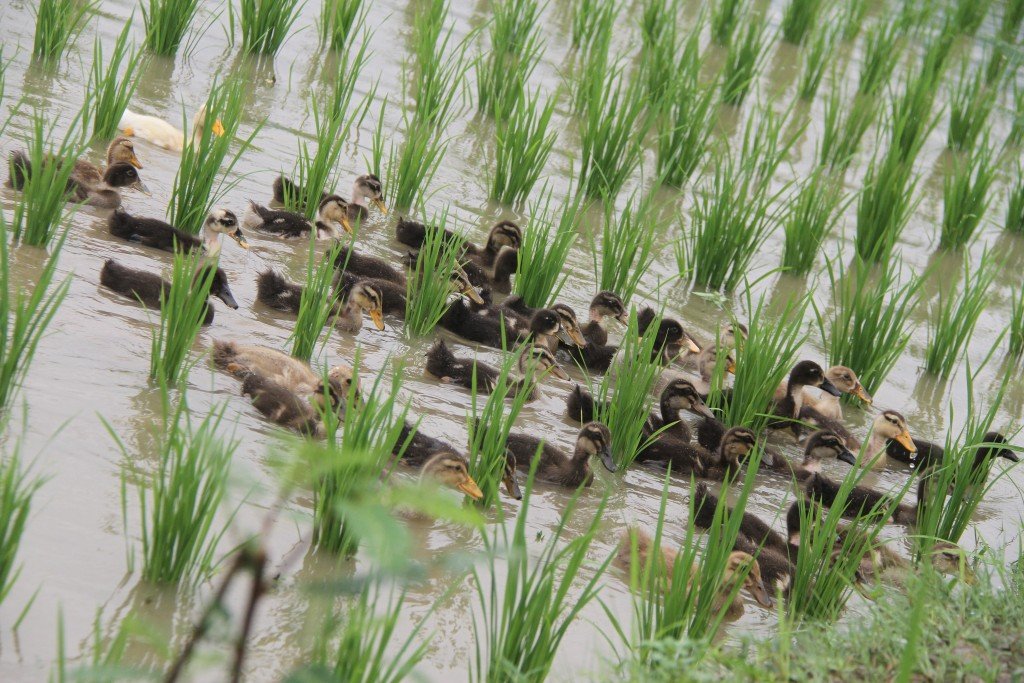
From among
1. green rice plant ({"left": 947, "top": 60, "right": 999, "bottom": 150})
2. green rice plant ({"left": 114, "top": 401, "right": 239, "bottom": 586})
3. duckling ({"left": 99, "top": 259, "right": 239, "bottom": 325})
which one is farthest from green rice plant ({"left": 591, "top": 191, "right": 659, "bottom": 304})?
green rice plant ({"left": 947, "top": 60, "right": 999, "bottom": 150})

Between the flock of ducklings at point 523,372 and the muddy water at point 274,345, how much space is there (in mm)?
100

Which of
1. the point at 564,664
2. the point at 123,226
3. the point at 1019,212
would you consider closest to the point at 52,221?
the point at 123,226

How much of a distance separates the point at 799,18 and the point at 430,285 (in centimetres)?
826

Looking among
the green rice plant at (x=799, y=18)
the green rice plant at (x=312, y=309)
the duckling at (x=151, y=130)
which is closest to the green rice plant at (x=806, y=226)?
the green rice plant at (x=312, y=309)

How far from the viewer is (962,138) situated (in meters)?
9.93

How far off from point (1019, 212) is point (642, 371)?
4.93 metres

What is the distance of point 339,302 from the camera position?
5215 millimetres

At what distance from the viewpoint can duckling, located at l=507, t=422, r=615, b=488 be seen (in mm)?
4500

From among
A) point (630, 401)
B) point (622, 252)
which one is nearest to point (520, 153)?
point (622, 252)

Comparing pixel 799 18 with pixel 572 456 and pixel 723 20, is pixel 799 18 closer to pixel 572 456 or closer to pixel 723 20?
pixel 723 20

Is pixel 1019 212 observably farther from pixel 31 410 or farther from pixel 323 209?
pixel 31 410

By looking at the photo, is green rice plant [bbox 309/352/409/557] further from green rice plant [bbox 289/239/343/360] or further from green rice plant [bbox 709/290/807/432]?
green rice plant [bbox 709/290/807/432]

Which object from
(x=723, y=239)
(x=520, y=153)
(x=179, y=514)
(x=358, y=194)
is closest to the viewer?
(x=179, y=514)

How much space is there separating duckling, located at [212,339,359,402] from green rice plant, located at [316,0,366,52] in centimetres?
405
